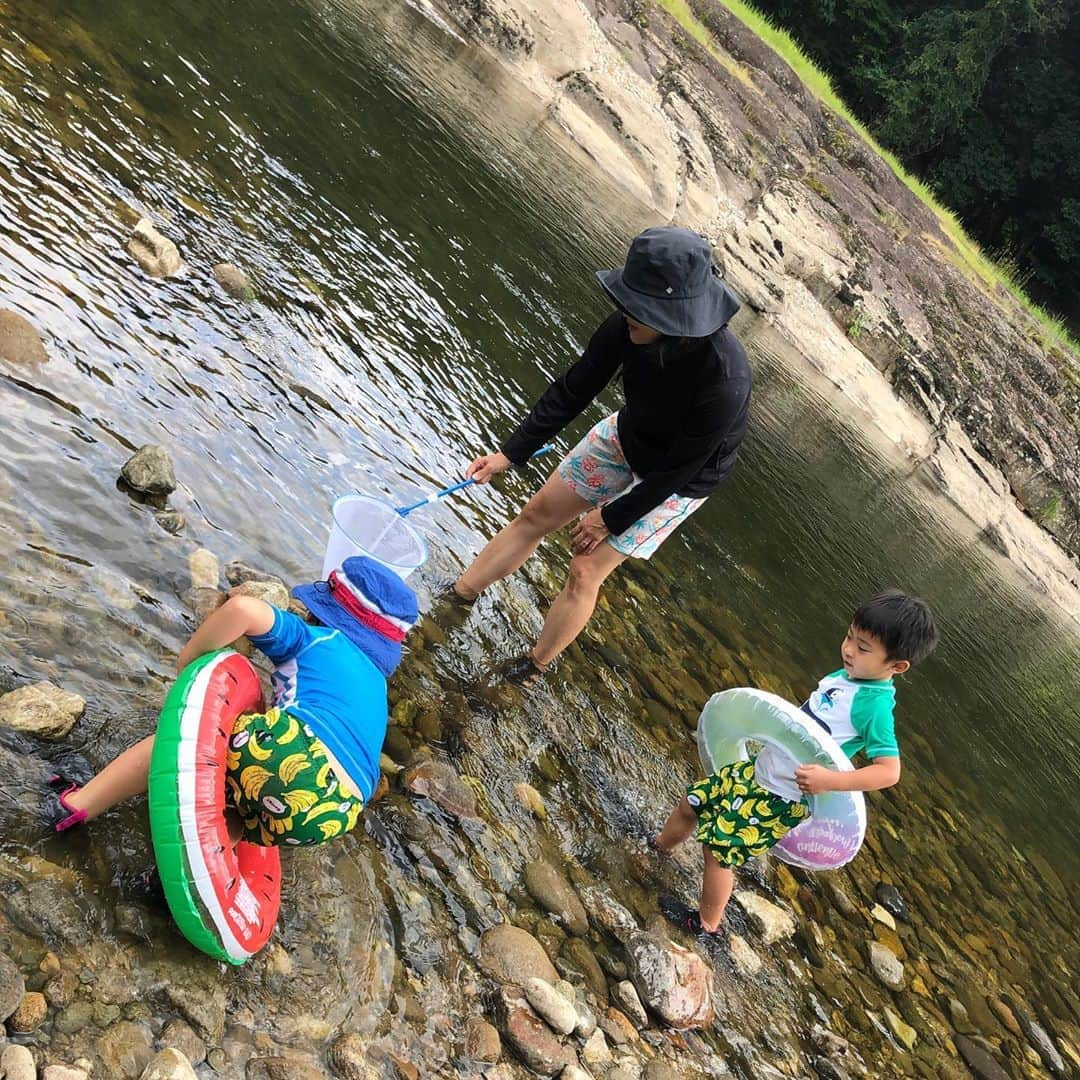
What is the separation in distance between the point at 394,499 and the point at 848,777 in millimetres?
3977

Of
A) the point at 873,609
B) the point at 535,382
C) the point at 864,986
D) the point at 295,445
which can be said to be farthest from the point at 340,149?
the point at 864,986

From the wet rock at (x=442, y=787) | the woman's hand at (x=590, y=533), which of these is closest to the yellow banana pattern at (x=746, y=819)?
the wet rock at (x=442, y=787)

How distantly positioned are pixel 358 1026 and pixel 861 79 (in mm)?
48078

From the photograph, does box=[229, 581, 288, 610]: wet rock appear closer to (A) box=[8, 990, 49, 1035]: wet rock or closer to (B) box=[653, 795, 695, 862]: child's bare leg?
(A) box=[8, 990, 49, 1035]: wet rock

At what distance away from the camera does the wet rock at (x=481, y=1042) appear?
3486 millimetres

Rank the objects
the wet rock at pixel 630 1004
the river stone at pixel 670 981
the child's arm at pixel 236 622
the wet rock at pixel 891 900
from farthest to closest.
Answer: the wet rock at pixel 891 900
the river stone at pixel 670 981
the wet rock at pixel 630 1004
the child's arm at pixel 236 622

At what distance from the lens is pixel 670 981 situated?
4.33 meters

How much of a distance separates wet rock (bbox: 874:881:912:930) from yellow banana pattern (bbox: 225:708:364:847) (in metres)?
4.70

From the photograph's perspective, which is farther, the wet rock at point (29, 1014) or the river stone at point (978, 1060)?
the river stone at point (978, 1060)

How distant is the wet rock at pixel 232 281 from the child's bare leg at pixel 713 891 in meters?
5.93

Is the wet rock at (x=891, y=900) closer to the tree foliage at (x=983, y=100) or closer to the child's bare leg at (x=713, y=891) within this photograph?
the child's bare leg at (x=713, y=891)

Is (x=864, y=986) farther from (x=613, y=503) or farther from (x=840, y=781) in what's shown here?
(x=613, y=503)

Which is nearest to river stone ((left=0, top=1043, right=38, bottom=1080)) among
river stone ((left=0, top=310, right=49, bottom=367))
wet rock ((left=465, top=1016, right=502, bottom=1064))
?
wet rock ((left=465, top=1016, right=502, bottom=1064))

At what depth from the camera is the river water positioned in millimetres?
4242
